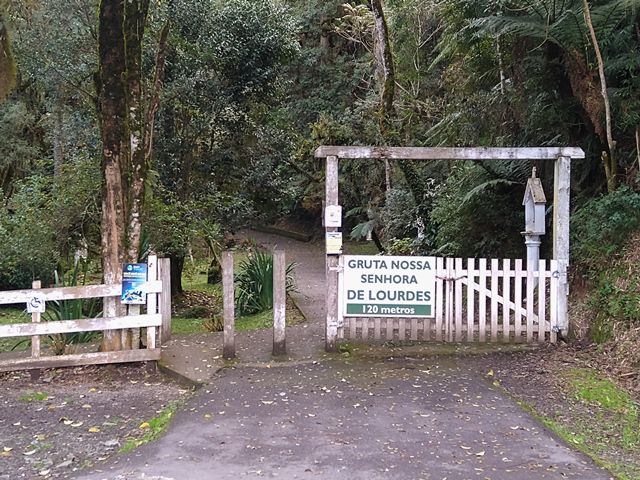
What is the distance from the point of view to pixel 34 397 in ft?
21.1

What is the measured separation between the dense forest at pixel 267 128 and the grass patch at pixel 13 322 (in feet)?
2.10

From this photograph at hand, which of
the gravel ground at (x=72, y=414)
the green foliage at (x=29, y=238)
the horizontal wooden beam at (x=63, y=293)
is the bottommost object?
the gravel ground at (x=72, y=414)

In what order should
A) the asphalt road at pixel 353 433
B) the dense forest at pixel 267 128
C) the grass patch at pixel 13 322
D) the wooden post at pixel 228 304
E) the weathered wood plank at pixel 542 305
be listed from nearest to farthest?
the asphalt road at pixel 353 433, the wooden post at pixel 228 304, the weathered wood plank at pixel 542 305, the dense forest at pixel 267 128, the grass patch at pixel 13 322

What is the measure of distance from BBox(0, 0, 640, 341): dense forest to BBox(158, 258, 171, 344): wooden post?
2.32ft

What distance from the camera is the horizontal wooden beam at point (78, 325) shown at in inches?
273

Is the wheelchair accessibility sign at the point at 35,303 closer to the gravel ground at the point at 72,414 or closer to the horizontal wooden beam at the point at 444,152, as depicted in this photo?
the gravel ground at the point at 72,414

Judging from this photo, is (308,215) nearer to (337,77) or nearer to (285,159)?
(337,77)

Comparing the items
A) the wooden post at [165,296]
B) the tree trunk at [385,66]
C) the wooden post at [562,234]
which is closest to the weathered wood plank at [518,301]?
the wooden post at [562,234]

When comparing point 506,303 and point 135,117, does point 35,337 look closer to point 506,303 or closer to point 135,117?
point 135,117

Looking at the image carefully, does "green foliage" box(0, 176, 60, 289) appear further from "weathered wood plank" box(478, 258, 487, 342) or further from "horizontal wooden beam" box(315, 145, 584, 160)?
"weathered wood plank" box(478, 258, 487, 342)

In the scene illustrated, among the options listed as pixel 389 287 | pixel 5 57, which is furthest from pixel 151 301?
pixel 5 57

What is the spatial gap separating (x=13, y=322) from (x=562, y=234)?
375 inches

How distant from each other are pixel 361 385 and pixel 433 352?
153 cm

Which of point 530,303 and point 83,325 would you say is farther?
point 530,303
